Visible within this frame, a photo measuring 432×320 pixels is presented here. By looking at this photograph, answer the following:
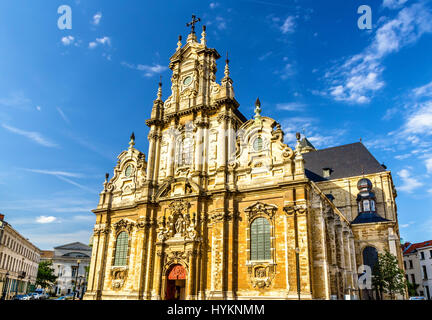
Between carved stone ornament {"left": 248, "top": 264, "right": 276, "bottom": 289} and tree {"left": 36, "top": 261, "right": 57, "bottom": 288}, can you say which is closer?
carved stone ornament {"left": 248, "top": 264, "right": 276, "bottom": 289}

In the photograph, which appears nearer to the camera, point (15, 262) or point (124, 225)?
point (124, 225)

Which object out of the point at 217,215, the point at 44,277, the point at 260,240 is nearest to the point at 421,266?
the point at 260,240

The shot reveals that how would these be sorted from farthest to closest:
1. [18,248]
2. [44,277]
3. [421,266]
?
[44,277] → [421,266] → [18,248]

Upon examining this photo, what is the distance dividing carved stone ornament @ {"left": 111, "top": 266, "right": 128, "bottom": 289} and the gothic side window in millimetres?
9565

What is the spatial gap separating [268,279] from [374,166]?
72.6 ft

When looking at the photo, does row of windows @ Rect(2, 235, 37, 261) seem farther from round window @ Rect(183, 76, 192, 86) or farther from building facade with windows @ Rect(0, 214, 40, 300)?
round window @ Rect(183, 76, 192, 86)

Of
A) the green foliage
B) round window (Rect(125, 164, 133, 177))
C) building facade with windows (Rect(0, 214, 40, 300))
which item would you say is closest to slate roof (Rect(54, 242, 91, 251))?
building facade with windows (Rect(0, 214, 40, 300))

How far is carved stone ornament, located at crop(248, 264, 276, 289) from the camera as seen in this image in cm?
2073

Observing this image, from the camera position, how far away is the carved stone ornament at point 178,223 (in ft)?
79.6

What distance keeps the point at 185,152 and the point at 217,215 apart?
272 inches

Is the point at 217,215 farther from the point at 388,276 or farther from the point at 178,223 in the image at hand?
the point at 388,276

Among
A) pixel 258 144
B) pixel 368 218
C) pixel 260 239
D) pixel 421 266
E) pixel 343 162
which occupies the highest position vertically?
pixel 343 162

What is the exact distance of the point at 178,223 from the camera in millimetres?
25047
